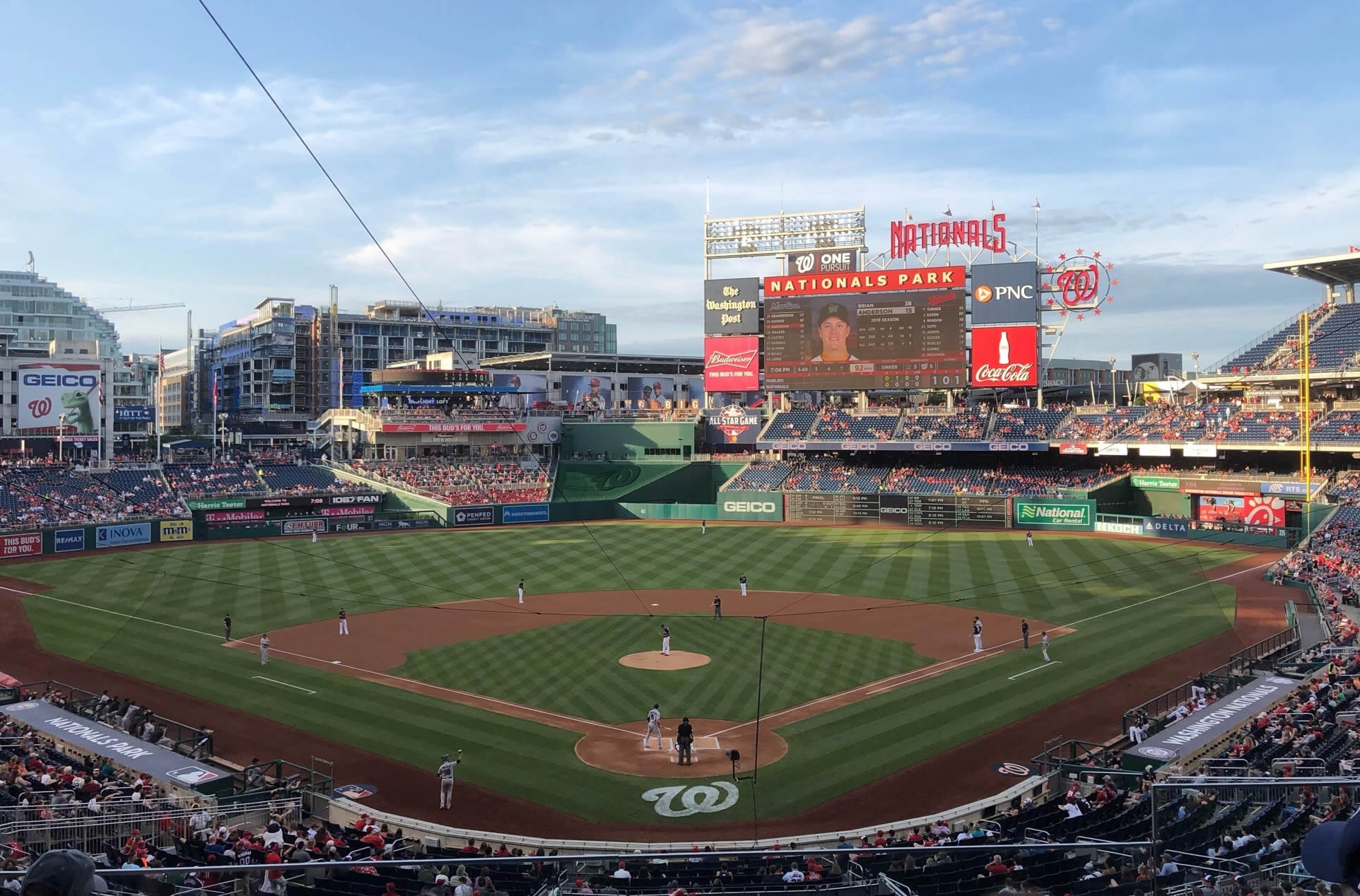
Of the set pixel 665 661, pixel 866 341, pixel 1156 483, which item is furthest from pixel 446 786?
pixel 866 341

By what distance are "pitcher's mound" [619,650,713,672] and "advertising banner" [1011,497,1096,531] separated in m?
33.6

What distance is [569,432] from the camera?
83062 mm

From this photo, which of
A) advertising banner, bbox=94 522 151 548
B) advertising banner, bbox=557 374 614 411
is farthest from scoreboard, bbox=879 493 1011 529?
advertising banner, bbox=94 522 151 548

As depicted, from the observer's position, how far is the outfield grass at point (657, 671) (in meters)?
25.1

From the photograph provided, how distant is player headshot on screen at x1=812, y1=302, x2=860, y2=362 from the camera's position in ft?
217

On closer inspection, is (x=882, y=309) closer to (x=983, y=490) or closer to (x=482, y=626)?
(x=983, y=490)

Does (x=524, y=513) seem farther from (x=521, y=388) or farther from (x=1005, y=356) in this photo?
(x=1005, y=356)

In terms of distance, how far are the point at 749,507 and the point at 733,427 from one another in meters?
13.5

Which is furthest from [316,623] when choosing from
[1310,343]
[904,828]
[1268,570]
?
[1310,343]

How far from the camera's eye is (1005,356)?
2505 inches

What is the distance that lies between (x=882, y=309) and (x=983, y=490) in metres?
13.5

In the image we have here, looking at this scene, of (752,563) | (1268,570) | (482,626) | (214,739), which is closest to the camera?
(214,739)

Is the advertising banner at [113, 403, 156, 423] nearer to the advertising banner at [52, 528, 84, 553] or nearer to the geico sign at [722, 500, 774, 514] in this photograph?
the advertising banner at [52, 528, 84, 553]

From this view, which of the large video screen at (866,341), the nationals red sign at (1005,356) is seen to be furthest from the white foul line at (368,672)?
the nationals red sign at (1005,356)
